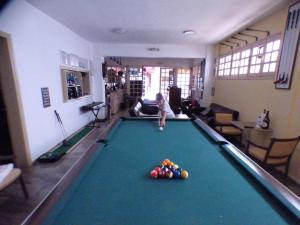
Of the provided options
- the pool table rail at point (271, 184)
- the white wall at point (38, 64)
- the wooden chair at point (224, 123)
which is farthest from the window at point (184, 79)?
the pool table rail at point (271, 184)

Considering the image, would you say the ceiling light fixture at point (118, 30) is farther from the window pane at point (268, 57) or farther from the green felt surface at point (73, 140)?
the window pane at point (268, 57)

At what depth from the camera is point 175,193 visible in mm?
1062

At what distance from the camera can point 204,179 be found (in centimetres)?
122

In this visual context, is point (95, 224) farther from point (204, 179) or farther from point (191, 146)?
point (191, 146)

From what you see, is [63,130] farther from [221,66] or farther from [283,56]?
[221,66]

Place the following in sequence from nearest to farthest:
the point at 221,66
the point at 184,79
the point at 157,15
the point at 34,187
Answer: the point at 34,187 → the point at 157,15 → the point at 221,66 → the point at 184,79

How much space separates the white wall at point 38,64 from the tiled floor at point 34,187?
1.56ft

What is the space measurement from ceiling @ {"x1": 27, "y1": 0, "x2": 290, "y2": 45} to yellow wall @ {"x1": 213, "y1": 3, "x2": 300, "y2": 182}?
27 cm

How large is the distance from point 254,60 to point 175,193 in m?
3.66

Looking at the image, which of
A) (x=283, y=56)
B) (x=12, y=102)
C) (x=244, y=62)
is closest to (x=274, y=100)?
(x=283, y=56)

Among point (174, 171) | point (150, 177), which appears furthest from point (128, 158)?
point (174, 171)

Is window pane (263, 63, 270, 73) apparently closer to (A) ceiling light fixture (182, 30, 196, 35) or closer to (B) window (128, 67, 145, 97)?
(A) ceiling light fixture (182, 30, 196, 35)

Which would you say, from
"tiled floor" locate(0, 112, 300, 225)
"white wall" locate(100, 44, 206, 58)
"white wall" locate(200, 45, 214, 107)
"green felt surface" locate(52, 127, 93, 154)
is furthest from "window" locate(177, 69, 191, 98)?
"tiled floor" locate(0, 112, 300, 225)

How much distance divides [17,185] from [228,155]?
2724 mm
